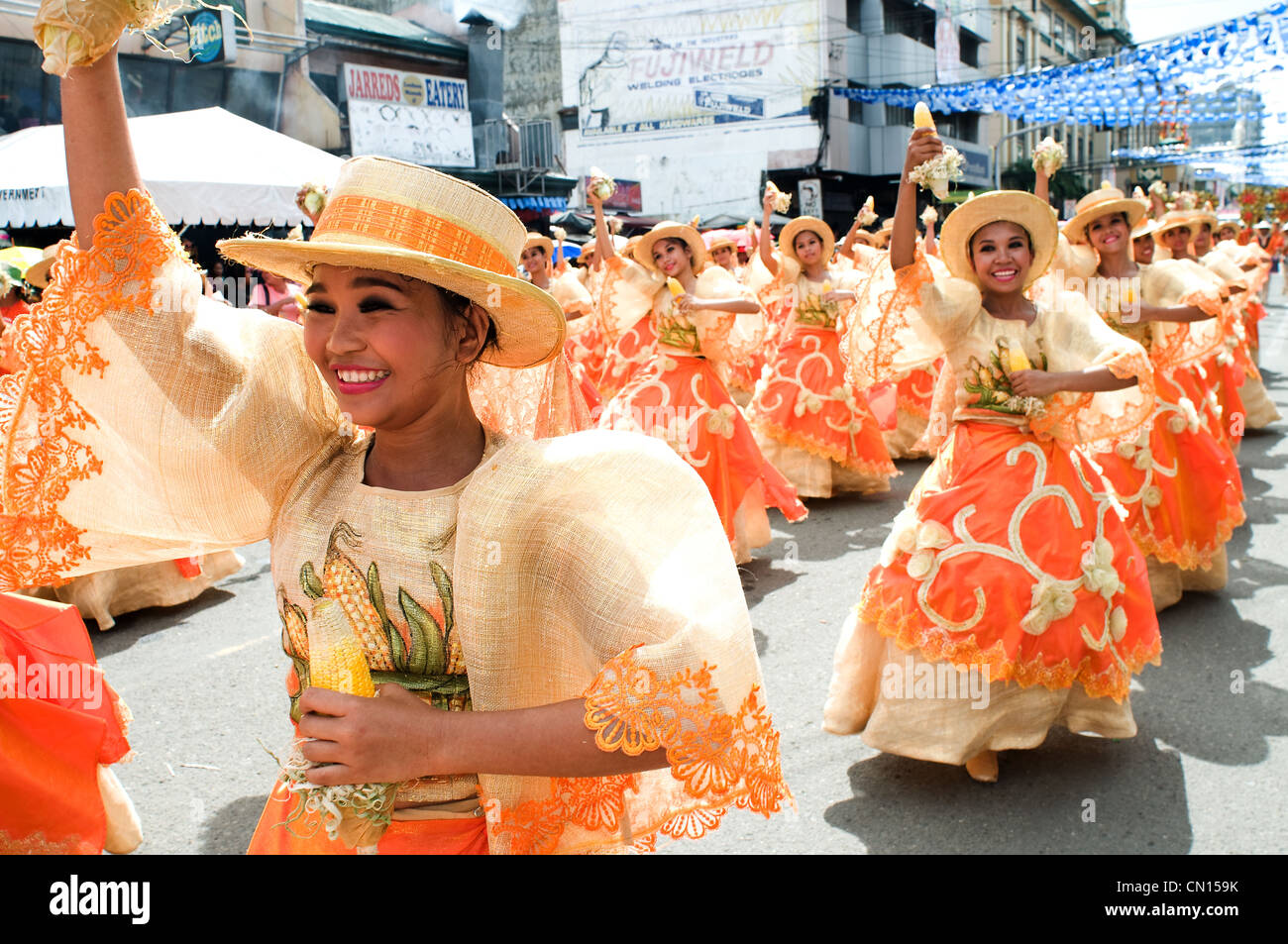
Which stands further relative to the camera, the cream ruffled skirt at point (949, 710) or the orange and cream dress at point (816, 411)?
the orange and cream dress at point (816, 411)

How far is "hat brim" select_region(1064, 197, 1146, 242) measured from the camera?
5766 millimetres

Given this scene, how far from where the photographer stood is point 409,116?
21.7m

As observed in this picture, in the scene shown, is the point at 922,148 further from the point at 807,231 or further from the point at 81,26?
the point at 807,231

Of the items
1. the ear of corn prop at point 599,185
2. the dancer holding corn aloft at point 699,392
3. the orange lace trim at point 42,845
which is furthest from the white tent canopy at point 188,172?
the orange lace trim at point 42,845

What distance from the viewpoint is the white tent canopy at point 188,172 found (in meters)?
9.04

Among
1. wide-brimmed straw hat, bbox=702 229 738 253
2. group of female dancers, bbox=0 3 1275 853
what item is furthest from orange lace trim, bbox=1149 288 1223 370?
wide-brimmed straw hat, bbox=702 229 738 253

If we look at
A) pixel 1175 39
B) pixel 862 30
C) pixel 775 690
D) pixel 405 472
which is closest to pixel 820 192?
pixel 862 30

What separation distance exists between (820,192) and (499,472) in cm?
2892

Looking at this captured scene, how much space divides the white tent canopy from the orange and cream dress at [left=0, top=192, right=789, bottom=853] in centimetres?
792

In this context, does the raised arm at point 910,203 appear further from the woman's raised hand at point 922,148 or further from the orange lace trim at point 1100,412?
the orange lace trim at point 1100,412

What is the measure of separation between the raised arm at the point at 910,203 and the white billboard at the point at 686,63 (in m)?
27.4

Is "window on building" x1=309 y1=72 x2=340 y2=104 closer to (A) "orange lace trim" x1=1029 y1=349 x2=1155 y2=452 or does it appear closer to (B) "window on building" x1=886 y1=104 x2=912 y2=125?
(B) "window on building" x1=886 y1=104 x2=912 y2=125

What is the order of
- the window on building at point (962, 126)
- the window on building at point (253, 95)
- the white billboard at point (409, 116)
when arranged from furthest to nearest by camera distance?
1. the window on building at point (962, 126)
2. the white billboard at point (409, 116)
3. the window on building at point (253, 95)

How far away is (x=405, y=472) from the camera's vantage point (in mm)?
1705
